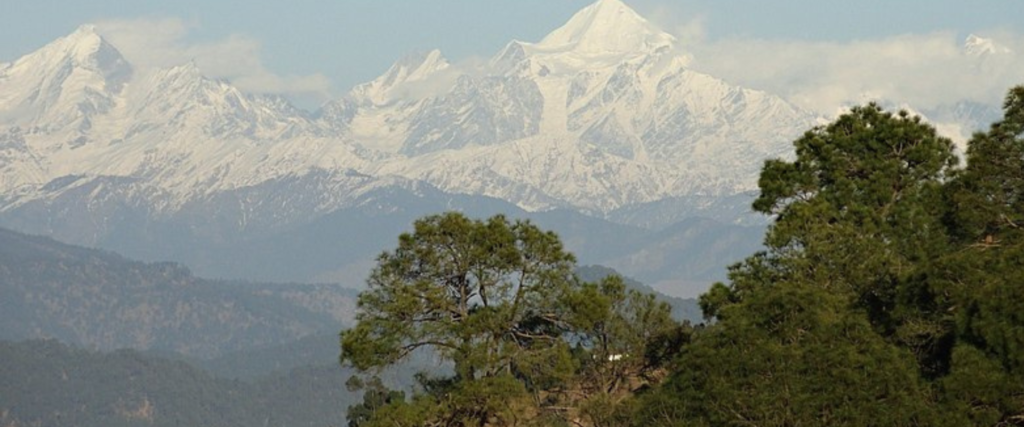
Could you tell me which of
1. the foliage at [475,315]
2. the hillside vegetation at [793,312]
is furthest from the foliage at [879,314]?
the foliage at [475,315]

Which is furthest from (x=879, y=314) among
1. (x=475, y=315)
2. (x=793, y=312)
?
(x=475, y=315)

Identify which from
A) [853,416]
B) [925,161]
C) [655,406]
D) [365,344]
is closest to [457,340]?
[365,344]

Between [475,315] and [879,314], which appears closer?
[879,314]

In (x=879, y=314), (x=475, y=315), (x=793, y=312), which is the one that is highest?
(x=475, y=315)

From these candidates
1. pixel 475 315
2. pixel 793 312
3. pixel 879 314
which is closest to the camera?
pixel 793 312

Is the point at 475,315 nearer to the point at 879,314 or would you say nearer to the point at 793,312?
the point at 793,312

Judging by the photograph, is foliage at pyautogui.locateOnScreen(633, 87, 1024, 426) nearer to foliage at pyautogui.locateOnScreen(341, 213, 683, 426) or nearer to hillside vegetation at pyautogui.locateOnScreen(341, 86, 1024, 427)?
hillside vegetation at pyautogui.locateOnScreen(341, 86, 1024, 427)

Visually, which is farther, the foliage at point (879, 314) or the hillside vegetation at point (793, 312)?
the hillside vegetation at point (793, 312)

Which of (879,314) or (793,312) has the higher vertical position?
(879,314)

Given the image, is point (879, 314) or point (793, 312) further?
point (879, 314)

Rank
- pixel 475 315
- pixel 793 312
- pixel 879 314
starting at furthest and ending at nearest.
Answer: pixel 475 315 < pixel 879 314 < pixel 793 312

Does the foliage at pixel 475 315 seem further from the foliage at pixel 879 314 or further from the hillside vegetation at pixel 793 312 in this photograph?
the foliage at pixel 879 314

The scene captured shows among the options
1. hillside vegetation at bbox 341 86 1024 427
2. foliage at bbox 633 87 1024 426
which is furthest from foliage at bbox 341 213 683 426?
foliage at bbox 633 87 1024 426

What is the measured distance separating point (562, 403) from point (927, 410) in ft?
100
